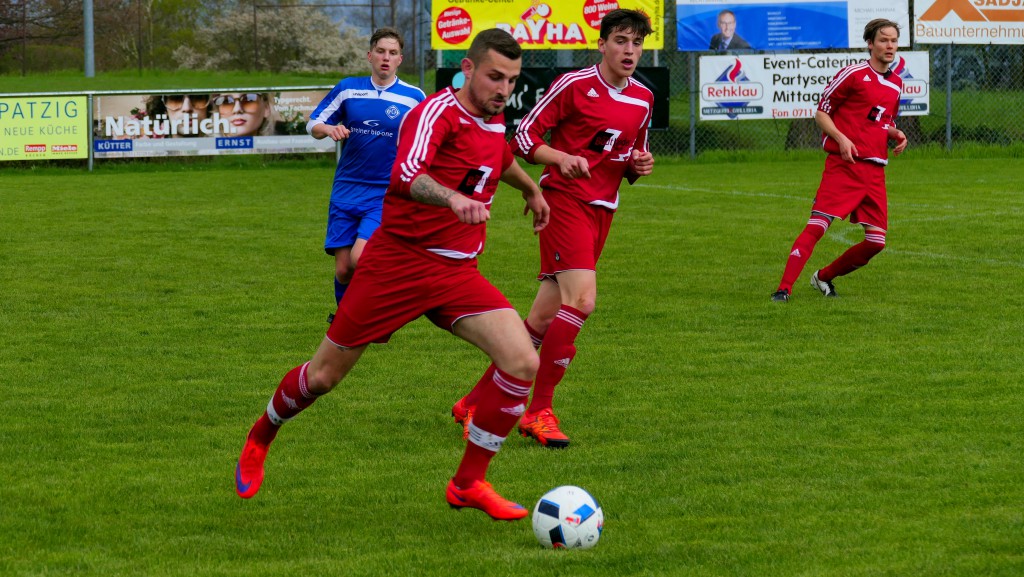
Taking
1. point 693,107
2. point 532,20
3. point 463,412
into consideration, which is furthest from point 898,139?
point 532,20

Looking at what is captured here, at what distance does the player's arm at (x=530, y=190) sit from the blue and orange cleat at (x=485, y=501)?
1.23 meters

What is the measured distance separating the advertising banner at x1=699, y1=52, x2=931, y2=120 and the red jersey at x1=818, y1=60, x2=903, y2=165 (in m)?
13.2

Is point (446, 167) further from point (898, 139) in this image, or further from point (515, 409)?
point (898, 139)

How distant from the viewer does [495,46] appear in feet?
16.1

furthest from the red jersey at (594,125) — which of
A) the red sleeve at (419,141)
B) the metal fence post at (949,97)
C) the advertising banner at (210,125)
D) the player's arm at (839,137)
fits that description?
the metal fence post at (949,97)

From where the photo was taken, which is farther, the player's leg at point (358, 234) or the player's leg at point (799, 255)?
the player's leg at point (799, 255)

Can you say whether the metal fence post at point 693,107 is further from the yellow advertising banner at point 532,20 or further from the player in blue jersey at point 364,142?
the player in blue jersey at point 364,142

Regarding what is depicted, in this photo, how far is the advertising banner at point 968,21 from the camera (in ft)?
79.8

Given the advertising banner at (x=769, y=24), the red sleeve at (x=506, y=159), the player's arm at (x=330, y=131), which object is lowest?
the red sleeve at (x=506, y=159)

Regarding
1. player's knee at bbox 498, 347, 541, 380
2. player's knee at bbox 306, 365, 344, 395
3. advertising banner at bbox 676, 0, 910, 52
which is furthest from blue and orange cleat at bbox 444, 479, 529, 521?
advertising banner at bbox 676, 0, 910, 52

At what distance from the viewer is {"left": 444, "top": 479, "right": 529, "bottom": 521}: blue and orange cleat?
4918mm

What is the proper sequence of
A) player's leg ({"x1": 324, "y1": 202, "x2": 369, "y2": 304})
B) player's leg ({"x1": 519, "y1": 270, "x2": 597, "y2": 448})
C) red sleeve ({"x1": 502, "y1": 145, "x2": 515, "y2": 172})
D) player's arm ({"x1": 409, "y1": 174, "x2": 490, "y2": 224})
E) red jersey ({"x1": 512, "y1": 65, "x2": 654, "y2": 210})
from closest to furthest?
1. player's arm ({"x1": 409, "y1": 174, "x2": 490, "y2": 224})
2. red sleeve ({"x1": 502, "y1": 145, "x2": 515, "y2": 172})
3. player's leg ({"x1": 519, "y1": 270, "x2": 597, "y2": 448})
4. red jersey ({"x1": 512, "y1": 65, "x2": 654, "y2": 210})
5. player's leg ({"x1": 324, "y1": 202, "x2": 369, "y2": 304})

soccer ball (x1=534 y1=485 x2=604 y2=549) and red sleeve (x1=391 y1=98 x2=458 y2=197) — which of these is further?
red sleeve (x1=391 y1=98 x2=458 y2=197)

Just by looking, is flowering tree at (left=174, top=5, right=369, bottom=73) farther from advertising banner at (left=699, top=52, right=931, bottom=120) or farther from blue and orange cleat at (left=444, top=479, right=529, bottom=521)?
blue and orange cleat at (left=444, top=479, right=529, bottom=521)
